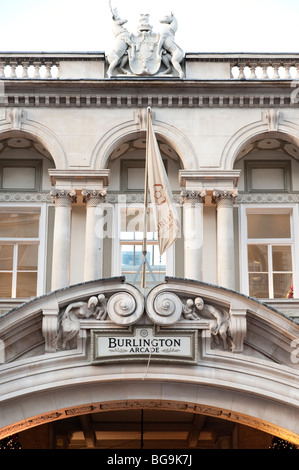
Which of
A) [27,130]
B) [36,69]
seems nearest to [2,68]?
[36,69]

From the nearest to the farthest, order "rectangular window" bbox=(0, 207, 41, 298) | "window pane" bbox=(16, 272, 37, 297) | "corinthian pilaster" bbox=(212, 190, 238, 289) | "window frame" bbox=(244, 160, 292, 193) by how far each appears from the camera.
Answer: "corinthian pilaster" bbox=(212, 190, 238, 289), "window pane" bbox=(16, 272, 37, 297), "rectangular window" bbox=(0, 207, 41, 298), "window frame" bbox=(244, 160, 292, 193)

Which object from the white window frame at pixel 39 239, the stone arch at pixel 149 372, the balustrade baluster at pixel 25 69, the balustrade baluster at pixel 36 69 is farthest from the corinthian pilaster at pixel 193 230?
the stone arch at pixel 149 372

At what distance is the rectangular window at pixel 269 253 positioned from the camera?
A: 22938 mm

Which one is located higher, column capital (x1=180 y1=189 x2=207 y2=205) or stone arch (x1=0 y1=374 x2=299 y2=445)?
column capital (x1=180 y1=189 x2=207 y2=205)

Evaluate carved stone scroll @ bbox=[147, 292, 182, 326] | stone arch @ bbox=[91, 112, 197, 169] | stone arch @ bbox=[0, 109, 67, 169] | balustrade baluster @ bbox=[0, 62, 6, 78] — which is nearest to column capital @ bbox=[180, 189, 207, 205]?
stone arch @ bbox=[91, 112, 197, 169]

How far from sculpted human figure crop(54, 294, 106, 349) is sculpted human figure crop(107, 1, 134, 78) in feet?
29.2

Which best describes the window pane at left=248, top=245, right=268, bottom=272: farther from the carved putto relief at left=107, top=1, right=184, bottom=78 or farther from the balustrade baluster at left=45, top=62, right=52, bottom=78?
the balustrade baluster at left=45, top=62, right=52, bottom=78

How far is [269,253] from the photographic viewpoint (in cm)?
2322

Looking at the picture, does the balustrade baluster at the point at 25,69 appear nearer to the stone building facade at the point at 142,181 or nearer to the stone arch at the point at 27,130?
the stone building facade at the point at 142,181

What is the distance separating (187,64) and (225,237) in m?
4.73

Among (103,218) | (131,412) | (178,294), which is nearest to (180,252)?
(103,218)

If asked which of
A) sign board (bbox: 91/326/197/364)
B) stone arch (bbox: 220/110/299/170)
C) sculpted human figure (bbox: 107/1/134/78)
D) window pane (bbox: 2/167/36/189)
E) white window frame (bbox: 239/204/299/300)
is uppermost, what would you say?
sculpted human figure (bbox: 107/1/134/78)

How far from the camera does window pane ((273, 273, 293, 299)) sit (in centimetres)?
2297
